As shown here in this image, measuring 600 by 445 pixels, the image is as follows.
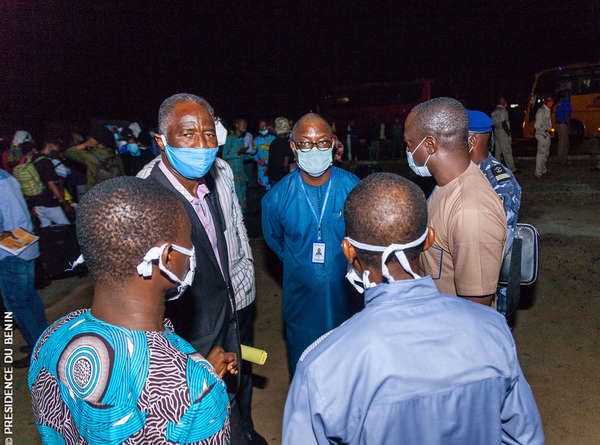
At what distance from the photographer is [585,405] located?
3205mm

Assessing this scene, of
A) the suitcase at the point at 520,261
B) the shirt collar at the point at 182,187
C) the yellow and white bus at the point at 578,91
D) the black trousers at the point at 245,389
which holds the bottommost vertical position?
the black trousers at the point at 245,389

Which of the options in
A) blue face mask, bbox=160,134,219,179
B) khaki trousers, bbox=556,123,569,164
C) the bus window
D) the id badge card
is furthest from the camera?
the bus window

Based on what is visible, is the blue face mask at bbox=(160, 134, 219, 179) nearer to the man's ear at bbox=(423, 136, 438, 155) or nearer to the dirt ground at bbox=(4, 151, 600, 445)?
the man's ear at bbox=(423, 136, 438, 155)

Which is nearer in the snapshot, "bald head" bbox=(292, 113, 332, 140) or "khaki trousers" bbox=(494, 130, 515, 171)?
"bald head" bbox=(292, 113, 332, 140)

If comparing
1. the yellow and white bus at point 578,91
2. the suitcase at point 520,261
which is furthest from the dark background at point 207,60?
the suitcase at point 520,261

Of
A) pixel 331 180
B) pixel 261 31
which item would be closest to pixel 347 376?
pixel 331 180

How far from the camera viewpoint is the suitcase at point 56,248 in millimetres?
5562

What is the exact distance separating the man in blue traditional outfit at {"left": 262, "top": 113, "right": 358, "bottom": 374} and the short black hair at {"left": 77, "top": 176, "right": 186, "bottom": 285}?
1882mm

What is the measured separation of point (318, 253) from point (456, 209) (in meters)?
1.21

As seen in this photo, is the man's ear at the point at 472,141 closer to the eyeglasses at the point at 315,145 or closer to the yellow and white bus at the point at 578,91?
the eyeglasses at the point at 315,145

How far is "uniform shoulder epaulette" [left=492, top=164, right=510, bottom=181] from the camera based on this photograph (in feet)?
10.6

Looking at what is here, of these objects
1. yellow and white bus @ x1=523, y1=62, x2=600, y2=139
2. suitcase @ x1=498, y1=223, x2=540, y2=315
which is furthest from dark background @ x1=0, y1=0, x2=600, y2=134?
suitcase @ x1=498, y1=223, x2=540, y2=315

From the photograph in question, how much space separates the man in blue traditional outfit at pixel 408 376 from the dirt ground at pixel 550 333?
2.16 m

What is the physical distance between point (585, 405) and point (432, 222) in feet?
7.51
